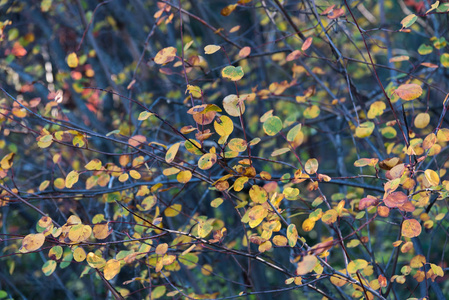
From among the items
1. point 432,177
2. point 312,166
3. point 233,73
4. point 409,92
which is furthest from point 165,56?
point 432,177

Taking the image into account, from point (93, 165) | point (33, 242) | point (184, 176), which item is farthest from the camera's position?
point (93, 165)

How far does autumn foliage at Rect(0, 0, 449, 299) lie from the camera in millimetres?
1253

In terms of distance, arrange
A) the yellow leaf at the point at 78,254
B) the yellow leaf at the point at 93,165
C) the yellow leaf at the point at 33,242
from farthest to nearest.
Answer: the yellow leaf at the point at 93,165
the yellow leaf at the point at 78,254
the yellow leaf at the point at 33,242

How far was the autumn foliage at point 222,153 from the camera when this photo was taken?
49.3 inches

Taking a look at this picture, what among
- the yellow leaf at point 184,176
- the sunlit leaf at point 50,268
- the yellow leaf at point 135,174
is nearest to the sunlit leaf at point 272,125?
the yellow leaf at point 184,176

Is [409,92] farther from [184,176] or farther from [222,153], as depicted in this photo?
[184,176]

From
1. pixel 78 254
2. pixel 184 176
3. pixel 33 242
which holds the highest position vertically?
pixel 184 176

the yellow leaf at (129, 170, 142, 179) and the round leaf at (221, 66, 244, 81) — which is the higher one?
the round leaf at (221, 66, 244, 81)

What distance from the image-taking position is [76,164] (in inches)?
125

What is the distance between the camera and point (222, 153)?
3.82 ft

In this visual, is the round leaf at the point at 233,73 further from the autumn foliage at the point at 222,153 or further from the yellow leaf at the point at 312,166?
the yellow leaf at the point at 312,166

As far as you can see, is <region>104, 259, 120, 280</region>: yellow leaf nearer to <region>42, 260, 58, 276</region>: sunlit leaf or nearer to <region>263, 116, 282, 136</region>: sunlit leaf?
A: <region>42, 260, 58, 276</region>: sunlit leaf

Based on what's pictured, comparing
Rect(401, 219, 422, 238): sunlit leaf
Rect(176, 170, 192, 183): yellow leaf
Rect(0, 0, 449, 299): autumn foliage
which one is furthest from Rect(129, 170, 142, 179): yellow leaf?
Rect(401, 219, 422, 238): sunlit leaf

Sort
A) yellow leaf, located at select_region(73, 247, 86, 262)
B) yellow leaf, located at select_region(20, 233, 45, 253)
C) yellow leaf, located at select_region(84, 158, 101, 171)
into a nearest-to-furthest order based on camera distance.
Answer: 1. yellow leaf, located at select_region(20, 233, 45, 253)
2. yellow leaf, located at select_region(73, 247, 86, 262)
3. yellow leaf, located at select_region(84, 158, 101, 171)
